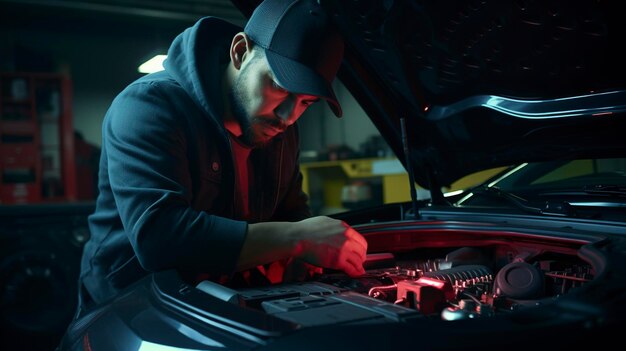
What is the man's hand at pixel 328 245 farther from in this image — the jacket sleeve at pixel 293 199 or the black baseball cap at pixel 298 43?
the jacket sleeve at pixel 293 199

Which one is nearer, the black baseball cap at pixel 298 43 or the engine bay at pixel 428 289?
the engine bay at pixel 428 289

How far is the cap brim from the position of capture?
1.27m

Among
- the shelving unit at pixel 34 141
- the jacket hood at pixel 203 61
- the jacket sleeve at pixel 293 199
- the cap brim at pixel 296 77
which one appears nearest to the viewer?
the cap brim at pixel 296 77

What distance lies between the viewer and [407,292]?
1.08m

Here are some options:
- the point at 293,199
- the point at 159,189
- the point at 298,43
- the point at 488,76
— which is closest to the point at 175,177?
the point at 159,189

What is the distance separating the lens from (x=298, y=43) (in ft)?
4.25

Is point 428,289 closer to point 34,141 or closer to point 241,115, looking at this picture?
point 241,115

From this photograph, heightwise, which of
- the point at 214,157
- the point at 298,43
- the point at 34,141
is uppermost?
the point at 34,141

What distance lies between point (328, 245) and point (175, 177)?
379 millimetres

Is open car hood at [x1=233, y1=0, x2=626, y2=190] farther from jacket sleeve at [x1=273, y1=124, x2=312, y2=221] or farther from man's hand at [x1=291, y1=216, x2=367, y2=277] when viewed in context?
man's hand at [x1=291, y1=216, x2=367, y2=277]

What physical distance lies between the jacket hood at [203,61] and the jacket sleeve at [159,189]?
2.2 inches

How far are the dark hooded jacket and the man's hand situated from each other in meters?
0.14

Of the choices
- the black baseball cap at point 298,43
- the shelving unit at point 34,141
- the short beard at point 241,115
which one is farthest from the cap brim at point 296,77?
the shelving unit at point 34,141

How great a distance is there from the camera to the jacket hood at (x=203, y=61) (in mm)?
1397
